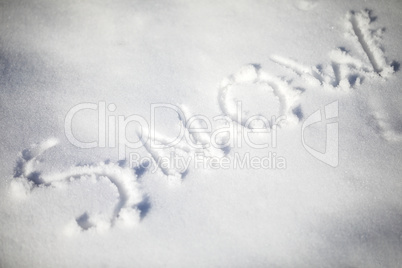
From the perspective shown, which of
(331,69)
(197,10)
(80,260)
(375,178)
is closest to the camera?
(80,260)

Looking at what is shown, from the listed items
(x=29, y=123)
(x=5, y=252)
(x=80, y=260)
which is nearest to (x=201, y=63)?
(x=29, y=123)

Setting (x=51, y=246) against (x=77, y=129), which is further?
(x=77, y=129)

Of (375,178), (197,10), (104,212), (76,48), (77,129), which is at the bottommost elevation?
(104,212)

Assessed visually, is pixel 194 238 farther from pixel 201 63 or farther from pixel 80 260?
pixel 201 63

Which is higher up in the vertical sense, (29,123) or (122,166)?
(29,123)

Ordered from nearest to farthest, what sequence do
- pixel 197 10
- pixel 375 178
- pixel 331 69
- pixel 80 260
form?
1. pixel 80 260
2. pixel 375 178
3. pixel 331 69
4. pixel 197 10

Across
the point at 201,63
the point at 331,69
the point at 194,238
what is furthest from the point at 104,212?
the point at 331,69

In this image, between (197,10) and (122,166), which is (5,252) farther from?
(197,10)
